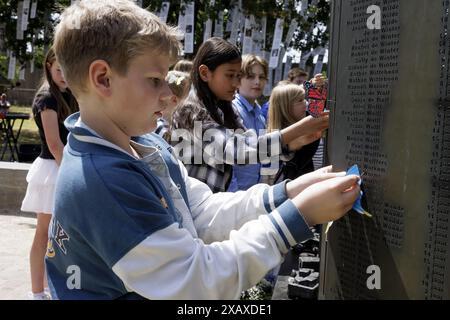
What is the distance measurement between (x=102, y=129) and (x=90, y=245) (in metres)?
0.33

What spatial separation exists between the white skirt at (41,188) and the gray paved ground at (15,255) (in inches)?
29.3

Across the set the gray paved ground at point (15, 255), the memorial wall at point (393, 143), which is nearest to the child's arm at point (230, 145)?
the memorial wall at point (393, 143)

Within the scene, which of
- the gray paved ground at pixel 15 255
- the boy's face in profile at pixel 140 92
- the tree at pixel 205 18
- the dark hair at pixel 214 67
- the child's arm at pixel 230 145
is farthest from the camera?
the tree at pixel 205 18

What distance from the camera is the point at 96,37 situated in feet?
4.68

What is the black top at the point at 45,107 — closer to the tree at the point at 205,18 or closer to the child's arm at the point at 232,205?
the child's arm at the point at 232,205

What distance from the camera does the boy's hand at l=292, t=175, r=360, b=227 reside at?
148 cm

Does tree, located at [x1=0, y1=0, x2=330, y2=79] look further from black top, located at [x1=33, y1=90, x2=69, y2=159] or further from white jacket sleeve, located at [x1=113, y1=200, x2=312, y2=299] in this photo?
white jacket sleeve, located at [x1=113, y1=200, x2=312, y2=299]

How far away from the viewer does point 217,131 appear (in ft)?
10.0

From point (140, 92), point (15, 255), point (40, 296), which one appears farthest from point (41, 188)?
point (140, 92)

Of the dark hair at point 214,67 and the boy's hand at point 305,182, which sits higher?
the dark hair at point 214,67

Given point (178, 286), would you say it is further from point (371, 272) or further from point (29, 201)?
point (29, 201)

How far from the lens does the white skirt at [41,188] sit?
152 inches

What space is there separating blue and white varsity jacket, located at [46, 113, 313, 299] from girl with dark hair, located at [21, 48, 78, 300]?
2404 mm

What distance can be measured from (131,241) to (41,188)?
2816 mm
